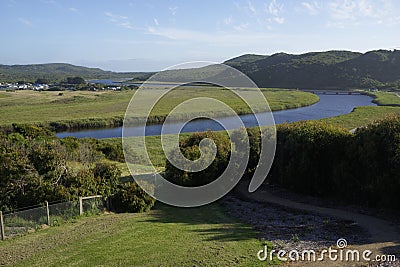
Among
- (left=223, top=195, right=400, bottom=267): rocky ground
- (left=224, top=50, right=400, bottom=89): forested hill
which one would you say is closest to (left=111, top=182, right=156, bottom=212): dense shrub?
(left=223, top=195, right=400, bottom=267): rocky ground

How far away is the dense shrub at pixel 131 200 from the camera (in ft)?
58.9

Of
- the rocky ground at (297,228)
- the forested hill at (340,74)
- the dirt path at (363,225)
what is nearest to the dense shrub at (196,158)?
the dirt path at (363,225)

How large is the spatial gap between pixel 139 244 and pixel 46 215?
552 centimetres

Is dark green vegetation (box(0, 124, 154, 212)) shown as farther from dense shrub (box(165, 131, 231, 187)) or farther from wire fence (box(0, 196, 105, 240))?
dense shrub (box(165, 131, 231, 187))

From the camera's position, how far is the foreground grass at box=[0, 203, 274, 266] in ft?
35.0

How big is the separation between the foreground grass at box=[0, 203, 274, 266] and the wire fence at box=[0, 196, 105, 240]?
637 mm

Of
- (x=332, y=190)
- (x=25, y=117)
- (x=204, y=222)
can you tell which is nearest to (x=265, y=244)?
(x=204, y=222)

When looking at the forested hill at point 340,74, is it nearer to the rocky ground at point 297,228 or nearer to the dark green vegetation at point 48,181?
the rocky ground at point 297,228

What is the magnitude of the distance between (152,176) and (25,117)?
53.2 m

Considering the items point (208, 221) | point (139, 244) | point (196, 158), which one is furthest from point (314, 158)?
point (139, 244)

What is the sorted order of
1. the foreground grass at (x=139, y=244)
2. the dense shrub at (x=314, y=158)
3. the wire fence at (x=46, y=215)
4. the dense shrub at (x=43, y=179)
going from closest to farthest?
the foreground grass at (x=139, y=244), the wire fence at (x=46, y=215), the dense shrub at (x=43, y=179), the dense shrub at (x=314, y=158)

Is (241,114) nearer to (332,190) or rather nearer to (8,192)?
(332,190)

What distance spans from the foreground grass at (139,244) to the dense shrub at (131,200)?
1881mm

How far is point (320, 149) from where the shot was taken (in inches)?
781
